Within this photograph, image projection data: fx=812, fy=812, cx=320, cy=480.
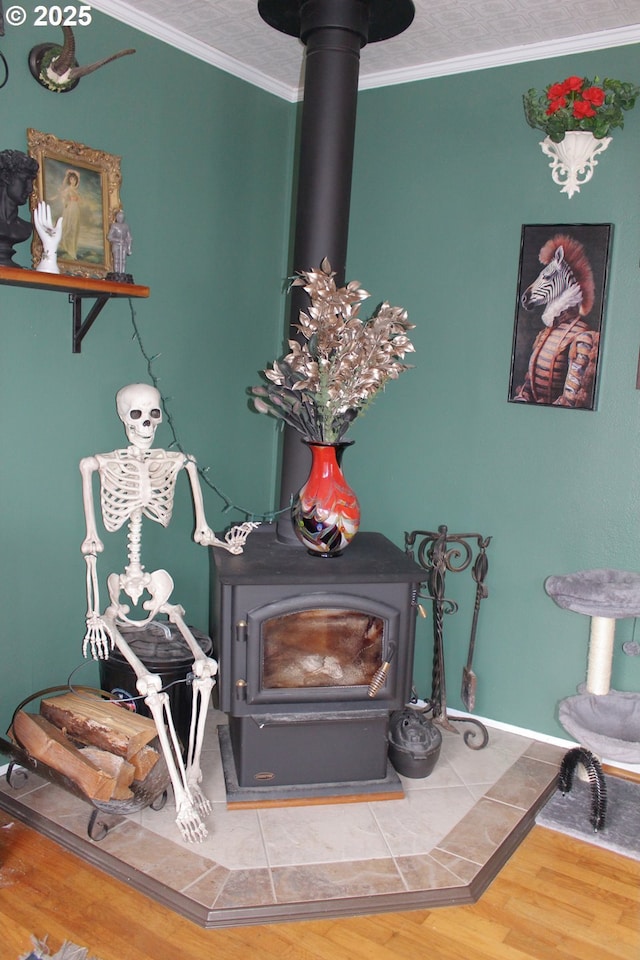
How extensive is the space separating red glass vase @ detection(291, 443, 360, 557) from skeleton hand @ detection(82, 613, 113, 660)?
0.69 meters

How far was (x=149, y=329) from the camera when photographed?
2922 mm

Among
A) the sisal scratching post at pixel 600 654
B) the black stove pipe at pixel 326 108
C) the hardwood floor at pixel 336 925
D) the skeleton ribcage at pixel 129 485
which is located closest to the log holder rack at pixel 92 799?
the hardwood floor at pixel 336 925

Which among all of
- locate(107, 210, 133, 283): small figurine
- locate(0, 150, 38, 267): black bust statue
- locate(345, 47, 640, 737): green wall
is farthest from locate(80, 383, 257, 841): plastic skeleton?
locate(345, 47, 640, 737): green wall

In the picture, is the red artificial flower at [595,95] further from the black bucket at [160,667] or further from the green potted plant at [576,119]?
the black bucket at [160,667]

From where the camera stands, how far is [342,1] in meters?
2.49

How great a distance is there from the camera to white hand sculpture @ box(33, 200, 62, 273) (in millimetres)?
2344

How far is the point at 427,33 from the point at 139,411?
1626 millimetres

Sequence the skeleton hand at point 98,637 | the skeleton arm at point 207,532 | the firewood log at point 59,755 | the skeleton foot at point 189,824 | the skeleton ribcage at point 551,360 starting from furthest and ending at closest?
the skeleton ribcage at point 551,360, the skeleton arm at point 207,532, the skeleton hand at point 98,637, the skeleton foot at point 189,824, the firewood log at point 59,755

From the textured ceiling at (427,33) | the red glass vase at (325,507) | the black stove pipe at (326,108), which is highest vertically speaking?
the textured ceiling at (427,33)

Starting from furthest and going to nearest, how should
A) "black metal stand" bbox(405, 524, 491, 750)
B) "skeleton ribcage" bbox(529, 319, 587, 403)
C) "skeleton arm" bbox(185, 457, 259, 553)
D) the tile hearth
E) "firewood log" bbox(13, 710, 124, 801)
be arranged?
"black metal stand" bbox(405, 524, 491, 750), "skeleton ribcage" bbox(529, 319, 587, 403), "skeleton arm" bbox(185, 457, 259, 553), "firewood log" bbox(13, 710, 124, 801), the tile hearth

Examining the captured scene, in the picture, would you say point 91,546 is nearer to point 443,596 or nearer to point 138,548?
point 138,548
